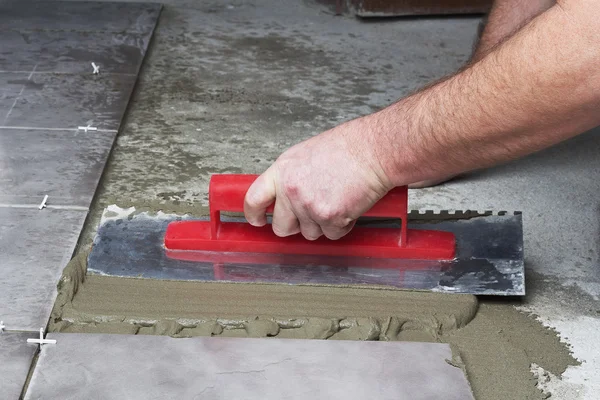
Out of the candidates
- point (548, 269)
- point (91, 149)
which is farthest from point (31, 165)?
point (548, 269)

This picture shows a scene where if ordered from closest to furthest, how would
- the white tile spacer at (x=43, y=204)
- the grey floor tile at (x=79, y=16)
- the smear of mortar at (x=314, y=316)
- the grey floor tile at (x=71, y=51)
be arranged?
the smear of mortar at (x=314, y=316) → the white tile spacer at (x=43, y=204) → the grey floor tile at (x=71, y=51) → the grey floor tile at (x=79, y=16)

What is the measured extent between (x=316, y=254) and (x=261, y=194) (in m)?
0.29

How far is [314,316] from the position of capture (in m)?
2.06

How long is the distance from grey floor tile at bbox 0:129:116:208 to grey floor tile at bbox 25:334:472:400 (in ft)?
2.58

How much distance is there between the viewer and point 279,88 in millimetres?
3539

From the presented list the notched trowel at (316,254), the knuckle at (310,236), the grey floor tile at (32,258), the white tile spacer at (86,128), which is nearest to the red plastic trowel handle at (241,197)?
the notched trowel at (316,254)

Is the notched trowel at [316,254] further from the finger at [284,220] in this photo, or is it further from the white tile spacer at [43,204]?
the white tile spacer at [43,204]

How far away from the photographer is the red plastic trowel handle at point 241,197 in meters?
2.11

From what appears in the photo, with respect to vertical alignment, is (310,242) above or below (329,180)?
below

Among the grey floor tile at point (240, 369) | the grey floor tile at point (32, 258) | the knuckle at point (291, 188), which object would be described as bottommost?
the grey floor tile at point (32, 258)

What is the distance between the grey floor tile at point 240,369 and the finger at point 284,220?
317 mm

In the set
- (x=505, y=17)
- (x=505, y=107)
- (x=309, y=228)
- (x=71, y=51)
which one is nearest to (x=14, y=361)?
(x=309, y=228)

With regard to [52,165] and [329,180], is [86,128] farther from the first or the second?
[329,180]

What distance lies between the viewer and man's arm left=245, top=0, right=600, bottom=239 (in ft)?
5.71
